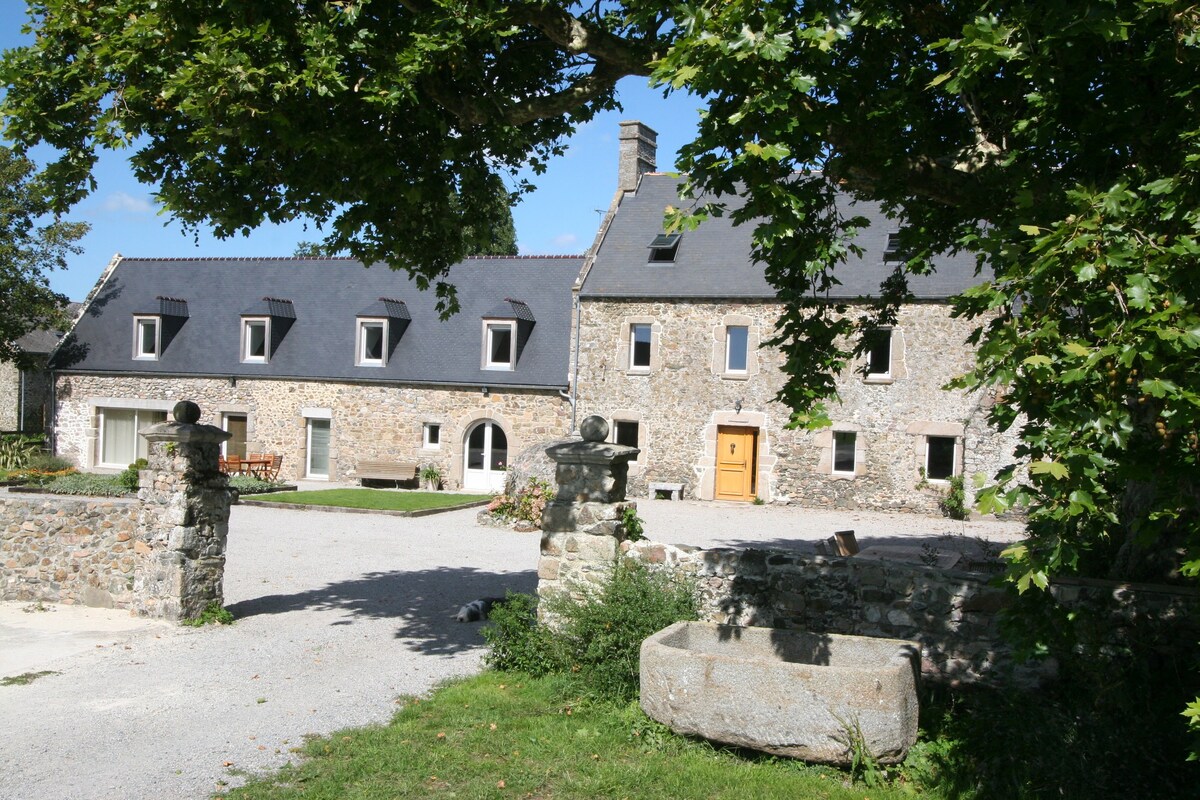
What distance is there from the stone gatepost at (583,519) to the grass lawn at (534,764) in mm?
1196

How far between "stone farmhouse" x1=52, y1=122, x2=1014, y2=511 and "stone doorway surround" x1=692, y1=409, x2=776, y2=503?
5 cm

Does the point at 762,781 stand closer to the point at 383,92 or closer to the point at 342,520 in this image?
the point at 383,92

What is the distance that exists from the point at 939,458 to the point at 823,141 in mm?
16564

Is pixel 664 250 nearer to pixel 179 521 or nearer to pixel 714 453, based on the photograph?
pixel 714 453

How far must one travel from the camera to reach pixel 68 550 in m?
10.9

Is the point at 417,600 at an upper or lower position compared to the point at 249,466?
lower

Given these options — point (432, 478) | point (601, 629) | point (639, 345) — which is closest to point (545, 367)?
point (639, 345)

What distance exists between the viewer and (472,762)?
646cm

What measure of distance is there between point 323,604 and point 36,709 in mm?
4221

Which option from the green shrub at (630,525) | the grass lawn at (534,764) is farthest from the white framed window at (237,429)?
the grass lawn at (534,764)

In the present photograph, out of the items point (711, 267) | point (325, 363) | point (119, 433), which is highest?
point (711, 267)

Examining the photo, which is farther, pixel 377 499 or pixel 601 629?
pixel 377 499

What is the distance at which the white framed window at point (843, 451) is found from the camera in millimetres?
22797

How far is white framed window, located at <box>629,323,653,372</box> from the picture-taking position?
24031mm
